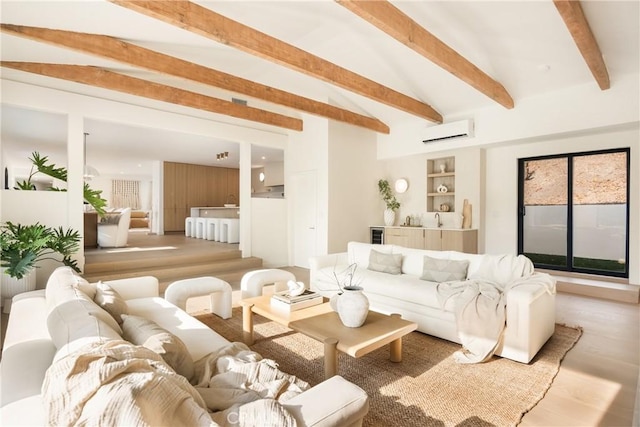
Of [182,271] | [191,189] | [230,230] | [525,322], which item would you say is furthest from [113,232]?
[525,322]

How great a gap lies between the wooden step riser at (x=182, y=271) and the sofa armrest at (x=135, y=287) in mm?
2025

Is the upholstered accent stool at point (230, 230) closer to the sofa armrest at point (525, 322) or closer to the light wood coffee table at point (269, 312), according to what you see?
the light wood coffee table at point (269, 312)

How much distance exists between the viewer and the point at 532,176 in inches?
231

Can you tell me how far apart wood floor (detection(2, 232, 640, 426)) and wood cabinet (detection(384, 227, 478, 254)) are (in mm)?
1944

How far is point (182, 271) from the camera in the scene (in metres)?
5.50

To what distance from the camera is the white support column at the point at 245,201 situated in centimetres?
670

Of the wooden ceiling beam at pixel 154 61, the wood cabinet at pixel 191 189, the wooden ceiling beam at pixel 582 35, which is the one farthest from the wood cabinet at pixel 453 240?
the wood cabinet at pixel 191 189

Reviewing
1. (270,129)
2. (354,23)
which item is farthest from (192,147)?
(354,23)

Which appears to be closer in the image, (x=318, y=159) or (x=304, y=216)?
(x=318, y=159)

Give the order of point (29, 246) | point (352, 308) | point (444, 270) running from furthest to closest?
1. point (29, 246)
2. point (444, 270)
3. point (352, 308)

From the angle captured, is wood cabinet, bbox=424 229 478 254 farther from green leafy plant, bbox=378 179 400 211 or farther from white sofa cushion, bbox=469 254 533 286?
white sofa cushion, bbox=469 254 533 286

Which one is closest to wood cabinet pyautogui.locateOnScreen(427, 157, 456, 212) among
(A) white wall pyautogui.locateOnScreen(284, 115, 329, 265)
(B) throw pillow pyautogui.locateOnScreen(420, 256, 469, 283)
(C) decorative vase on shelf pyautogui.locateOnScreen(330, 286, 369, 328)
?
(A) white wall pyautogui.locateOnScreen(284, 115, 329, 265)

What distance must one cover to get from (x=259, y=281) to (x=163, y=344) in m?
2.28

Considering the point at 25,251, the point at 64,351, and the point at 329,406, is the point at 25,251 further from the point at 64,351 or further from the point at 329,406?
the point at 329,406
